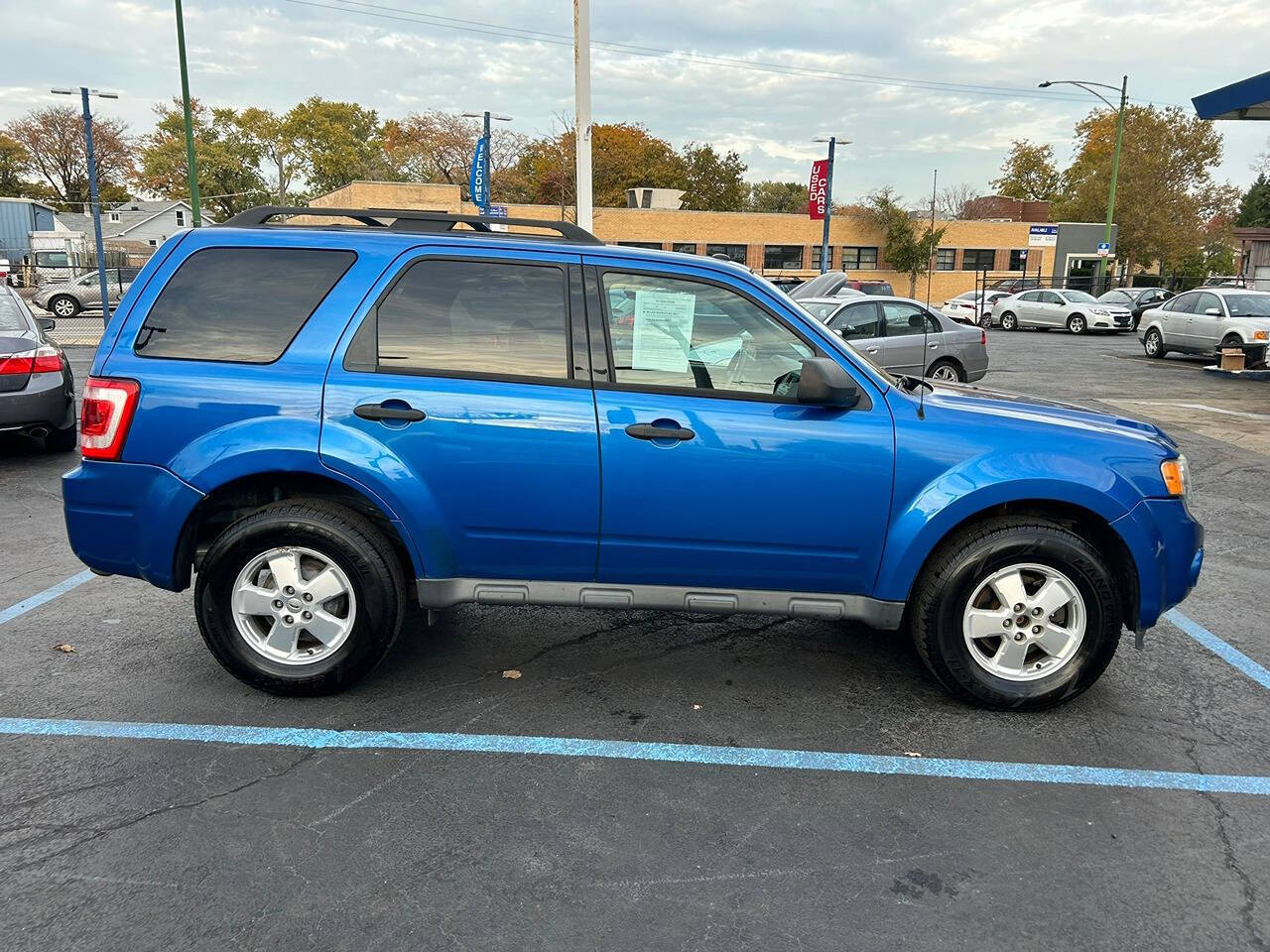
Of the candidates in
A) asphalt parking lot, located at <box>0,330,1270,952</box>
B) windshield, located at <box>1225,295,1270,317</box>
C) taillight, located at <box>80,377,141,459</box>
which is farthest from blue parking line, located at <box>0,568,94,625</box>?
windshield, located at <box>1225,295,1270,317</box>

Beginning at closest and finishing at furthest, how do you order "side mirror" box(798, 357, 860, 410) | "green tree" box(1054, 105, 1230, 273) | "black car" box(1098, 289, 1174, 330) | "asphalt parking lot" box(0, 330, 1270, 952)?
"asphalt parking lot" box(0, 330, 1270, 952), "side mirror" box(798, 357, 860, 410), "black car" box(1098, 289, 1174, 330), "green tree" box(1054, 105, 1230, 273)

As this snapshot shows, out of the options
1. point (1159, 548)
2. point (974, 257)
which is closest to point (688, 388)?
point (1159, 548)

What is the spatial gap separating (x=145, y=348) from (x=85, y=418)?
375mm

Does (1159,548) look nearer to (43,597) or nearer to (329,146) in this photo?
(43,597)

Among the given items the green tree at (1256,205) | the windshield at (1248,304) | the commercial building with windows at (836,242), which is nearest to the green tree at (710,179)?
the commercial building with windows at (836,242)

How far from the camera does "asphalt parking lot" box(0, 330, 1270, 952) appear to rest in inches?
102

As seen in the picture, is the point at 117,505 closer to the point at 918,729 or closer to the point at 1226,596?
the point at 918,729

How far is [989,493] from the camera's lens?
3.66 m

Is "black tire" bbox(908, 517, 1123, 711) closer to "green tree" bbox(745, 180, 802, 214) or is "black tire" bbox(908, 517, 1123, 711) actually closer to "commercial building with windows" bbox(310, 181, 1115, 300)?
"commercial building with windows" bbox(310, 181, 1115, 300)

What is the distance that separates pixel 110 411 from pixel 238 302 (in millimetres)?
656

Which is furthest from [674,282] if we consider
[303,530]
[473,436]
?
[303,530]

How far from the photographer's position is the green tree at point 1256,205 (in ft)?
236

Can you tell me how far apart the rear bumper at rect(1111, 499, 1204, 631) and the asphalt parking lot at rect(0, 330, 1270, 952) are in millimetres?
531

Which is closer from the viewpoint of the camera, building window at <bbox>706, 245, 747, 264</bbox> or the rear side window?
the rear side window
